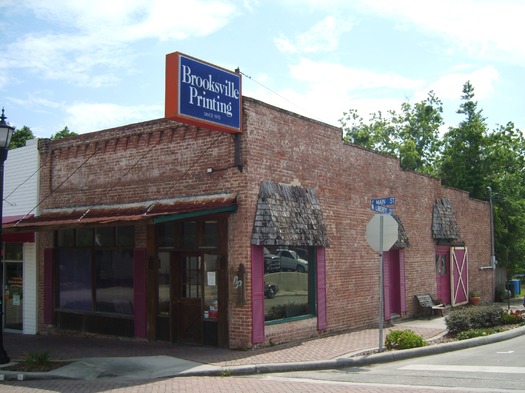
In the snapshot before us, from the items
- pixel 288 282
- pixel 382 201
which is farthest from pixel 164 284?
pixel 382 201

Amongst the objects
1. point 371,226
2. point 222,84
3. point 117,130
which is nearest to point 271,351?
point 371,226

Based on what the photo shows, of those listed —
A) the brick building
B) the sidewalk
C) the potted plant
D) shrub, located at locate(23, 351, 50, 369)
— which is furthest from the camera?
the potted plant

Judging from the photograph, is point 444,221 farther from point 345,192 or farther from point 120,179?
point 120,179

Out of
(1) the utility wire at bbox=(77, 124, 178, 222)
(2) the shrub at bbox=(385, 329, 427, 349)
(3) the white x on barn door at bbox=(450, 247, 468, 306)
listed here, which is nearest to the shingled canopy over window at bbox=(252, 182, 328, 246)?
(2) the shrub at bbox=(385, 329, 427, 349)

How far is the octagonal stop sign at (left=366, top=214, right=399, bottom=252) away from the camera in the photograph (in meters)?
12.0

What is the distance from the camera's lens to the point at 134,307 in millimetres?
13992

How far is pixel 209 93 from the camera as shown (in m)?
12.0

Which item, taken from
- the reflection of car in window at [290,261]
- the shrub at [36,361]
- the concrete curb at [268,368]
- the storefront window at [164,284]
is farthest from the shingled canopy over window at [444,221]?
the shrub at [36,361]

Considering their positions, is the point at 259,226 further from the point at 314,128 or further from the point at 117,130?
the point at 117,130

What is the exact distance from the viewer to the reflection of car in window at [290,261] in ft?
43.9

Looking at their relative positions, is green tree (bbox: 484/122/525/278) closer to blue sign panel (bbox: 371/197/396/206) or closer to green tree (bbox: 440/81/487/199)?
green tree (bbox: 440/81/487/199)

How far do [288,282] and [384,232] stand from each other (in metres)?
2.73

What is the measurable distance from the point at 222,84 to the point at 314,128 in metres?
3.34

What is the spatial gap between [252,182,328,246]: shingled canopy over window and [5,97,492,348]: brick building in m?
0.03
